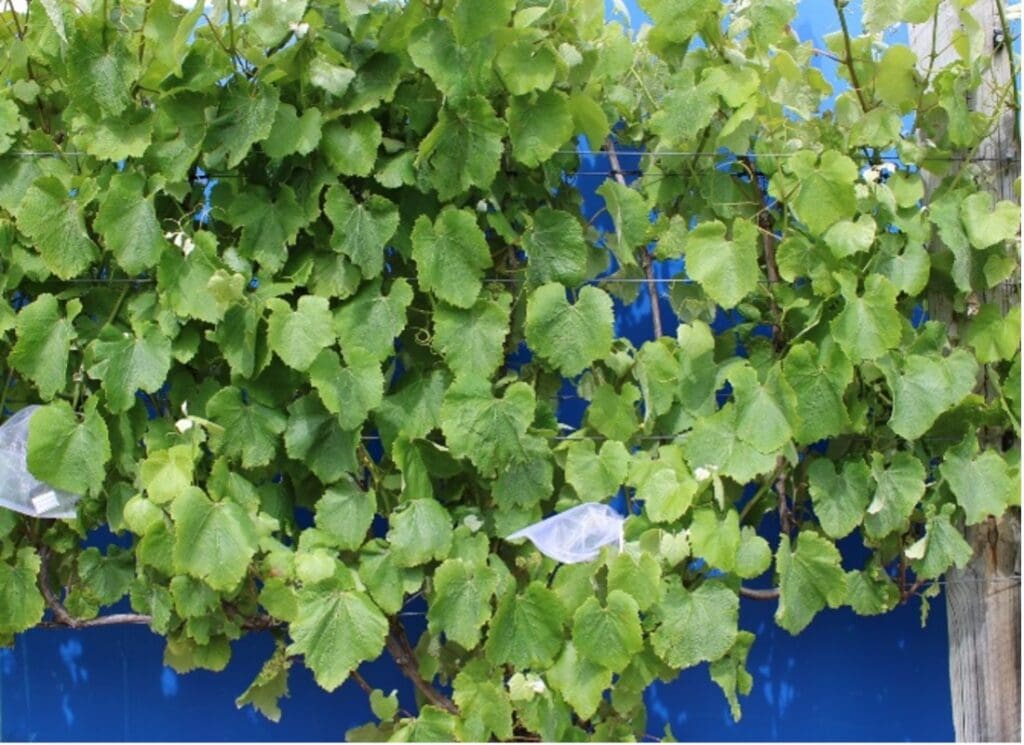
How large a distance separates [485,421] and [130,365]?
57cm

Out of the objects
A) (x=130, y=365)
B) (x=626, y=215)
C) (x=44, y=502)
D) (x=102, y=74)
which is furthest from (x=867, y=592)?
(x=102, y=74)

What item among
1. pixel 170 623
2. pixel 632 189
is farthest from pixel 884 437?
pixel 170 623

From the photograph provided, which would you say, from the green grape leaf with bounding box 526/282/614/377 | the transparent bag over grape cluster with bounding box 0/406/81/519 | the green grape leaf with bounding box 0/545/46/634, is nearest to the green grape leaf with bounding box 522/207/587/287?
the green grape leaf with bounding box 526/282/614/377

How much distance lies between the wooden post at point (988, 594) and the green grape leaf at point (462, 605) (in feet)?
2.91

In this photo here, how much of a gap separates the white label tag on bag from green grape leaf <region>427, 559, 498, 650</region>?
64 cm

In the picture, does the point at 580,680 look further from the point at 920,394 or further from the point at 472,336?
the point at 920,394

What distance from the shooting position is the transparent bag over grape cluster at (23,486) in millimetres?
1954

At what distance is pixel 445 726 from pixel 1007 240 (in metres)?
1.24

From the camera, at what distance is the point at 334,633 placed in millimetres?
1843

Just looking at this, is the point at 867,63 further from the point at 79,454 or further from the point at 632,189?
the point at 79,454

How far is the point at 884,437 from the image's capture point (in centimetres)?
206

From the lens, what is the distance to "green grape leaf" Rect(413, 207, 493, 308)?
73.1 inches

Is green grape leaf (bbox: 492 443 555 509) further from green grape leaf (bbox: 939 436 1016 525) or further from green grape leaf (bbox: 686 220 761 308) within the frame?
green grape leaf (bbox: 939 436 1016 525)

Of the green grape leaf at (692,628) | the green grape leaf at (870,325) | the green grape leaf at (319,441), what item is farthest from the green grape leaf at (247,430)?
the green grape leaf at (870,325)
